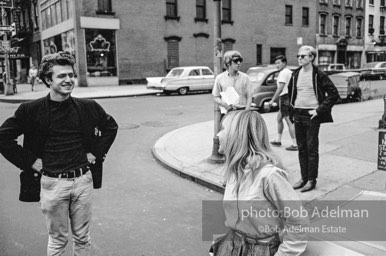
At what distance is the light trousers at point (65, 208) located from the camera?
A: 287cm

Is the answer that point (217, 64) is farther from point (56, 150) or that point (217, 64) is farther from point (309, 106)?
point (56, 150)

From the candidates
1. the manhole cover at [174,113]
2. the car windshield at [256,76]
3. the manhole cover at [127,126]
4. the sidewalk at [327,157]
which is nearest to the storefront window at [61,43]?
the manhole cover at [174,113]

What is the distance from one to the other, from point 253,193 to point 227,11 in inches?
1220

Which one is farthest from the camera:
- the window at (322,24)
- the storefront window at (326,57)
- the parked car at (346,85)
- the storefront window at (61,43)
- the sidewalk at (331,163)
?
the storefront window at (326,57)

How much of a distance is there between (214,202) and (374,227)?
252 cm

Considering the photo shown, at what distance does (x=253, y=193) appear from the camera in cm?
200

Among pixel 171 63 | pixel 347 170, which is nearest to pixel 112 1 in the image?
pixel 171 63

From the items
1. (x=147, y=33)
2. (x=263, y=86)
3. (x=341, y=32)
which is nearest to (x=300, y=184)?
(x=263, y=86)

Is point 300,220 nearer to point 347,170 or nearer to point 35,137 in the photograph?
point 35,137

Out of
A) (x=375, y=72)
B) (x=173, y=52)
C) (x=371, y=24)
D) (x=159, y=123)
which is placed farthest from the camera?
(x=371, y=24)

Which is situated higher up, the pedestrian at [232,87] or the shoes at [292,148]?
the pedestrian at [232,87]

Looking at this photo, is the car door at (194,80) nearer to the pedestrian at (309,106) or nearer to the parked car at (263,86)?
the parked car at (263,86)

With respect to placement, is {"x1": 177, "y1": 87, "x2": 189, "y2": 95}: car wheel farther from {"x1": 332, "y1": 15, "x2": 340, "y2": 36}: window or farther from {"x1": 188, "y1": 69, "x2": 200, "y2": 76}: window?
{"x1": 332, "y1": 15, "x2": 340, "y2": 36}: window

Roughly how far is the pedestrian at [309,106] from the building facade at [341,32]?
35342 millimetres
